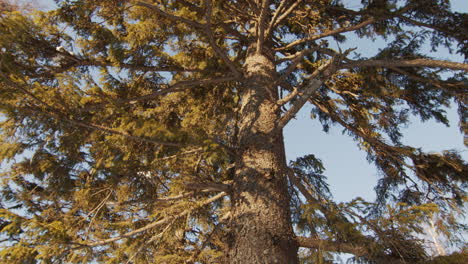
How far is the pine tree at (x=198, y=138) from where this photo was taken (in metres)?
3.59

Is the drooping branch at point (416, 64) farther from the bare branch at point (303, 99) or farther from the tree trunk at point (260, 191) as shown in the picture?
the tree trunk at point (260, 191)

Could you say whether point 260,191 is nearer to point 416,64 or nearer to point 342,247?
point 342,247

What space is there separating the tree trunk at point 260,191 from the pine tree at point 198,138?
19 millimetres

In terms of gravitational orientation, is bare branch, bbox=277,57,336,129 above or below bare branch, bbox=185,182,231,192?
above

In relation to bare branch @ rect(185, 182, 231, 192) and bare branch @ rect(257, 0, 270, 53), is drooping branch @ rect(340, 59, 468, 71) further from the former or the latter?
bare branch @ rect(185, 182, 231, 192)

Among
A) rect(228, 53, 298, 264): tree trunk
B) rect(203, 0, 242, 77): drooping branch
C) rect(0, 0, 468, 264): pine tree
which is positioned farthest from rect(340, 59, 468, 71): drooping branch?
rect(203, 0, 242, 77): drooping branch

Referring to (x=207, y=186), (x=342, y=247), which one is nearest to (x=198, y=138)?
(x=207, y=186)

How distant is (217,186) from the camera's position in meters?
4.09

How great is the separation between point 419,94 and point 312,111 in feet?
8.15

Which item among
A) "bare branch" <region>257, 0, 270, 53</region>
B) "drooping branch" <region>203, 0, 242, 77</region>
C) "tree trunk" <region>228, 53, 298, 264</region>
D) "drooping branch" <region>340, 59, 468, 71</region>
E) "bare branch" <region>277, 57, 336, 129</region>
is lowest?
"tree trunk" <region>228, 53, 298, 264</region>

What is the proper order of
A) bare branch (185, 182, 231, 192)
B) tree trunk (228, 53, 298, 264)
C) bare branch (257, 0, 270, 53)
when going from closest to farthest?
tree trunk (228, 53, 298, 264), bare branch (185, 182, 231, 192), bare branch (257, 0, 270, 53)

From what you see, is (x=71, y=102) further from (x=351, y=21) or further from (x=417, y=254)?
(x=351, y=21)

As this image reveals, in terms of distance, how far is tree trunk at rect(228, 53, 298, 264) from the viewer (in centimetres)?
344

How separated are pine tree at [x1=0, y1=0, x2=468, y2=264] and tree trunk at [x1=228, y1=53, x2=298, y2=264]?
0.02 m
